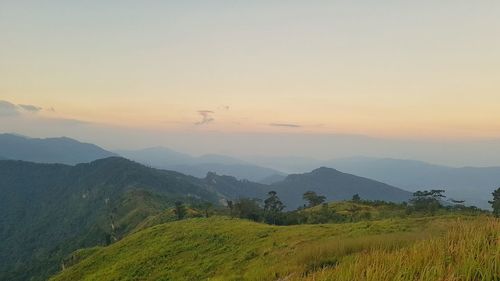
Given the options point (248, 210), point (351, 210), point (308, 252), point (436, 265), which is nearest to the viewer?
point (436, 265)

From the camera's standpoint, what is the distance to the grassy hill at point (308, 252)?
6809 millimetres

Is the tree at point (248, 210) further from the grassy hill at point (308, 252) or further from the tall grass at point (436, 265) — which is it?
the tall grass at point (436, 265)

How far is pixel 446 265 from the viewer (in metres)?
6.93

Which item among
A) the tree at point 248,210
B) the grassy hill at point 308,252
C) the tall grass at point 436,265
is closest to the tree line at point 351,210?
the tree at point 248,210

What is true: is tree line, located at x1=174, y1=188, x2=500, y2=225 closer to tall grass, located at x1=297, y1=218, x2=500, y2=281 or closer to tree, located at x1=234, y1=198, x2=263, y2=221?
tree, located at x1=234, y1=198, x2=263, y2=221

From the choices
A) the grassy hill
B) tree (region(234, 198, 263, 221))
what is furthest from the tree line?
the grassy hill

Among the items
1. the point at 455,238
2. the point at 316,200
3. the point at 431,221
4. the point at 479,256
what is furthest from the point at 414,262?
the point at 316,200

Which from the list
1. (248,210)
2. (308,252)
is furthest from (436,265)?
(248,210)

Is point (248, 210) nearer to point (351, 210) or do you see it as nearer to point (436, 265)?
point (351, 210)

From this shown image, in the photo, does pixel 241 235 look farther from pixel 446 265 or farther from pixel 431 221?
pixel 446 265

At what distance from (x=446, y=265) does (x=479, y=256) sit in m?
0.51

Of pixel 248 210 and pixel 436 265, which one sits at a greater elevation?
pixel 436 265

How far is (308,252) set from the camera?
1496cm

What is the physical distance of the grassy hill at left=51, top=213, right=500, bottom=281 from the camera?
6.81 m
